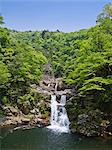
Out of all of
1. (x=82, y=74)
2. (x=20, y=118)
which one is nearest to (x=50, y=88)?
(x=20, y=118)

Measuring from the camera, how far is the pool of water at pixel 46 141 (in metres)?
17.5

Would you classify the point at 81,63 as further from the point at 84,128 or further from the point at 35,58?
the point at 35,58

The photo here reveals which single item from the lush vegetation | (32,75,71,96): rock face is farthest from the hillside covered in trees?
(32,75,71,96): rock face

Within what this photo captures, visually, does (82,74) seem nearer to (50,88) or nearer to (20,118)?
(20,118)

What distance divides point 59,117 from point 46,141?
256 inches

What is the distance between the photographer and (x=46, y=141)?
19.0 metres

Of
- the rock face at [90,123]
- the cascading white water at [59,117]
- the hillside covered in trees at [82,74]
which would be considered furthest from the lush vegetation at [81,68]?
the cascading white water at [59,117]

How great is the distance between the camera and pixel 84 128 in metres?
20.3

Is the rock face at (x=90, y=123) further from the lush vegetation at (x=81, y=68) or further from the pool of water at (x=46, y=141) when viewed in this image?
the lush vegetation at (x=81, y=68)

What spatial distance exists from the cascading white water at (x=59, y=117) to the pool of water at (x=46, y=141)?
1.74 metres

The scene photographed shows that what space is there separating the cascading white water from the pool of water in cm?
174

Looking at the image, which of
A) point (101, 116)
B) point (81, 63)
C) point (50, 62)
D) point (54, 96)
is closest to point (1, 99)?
point (54, 96)

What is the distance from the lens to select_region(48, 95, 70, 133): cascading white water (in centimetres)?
2319

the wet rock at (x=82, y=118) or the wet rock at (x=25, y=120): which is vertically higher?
the wet rock at (x=82, y=118)
